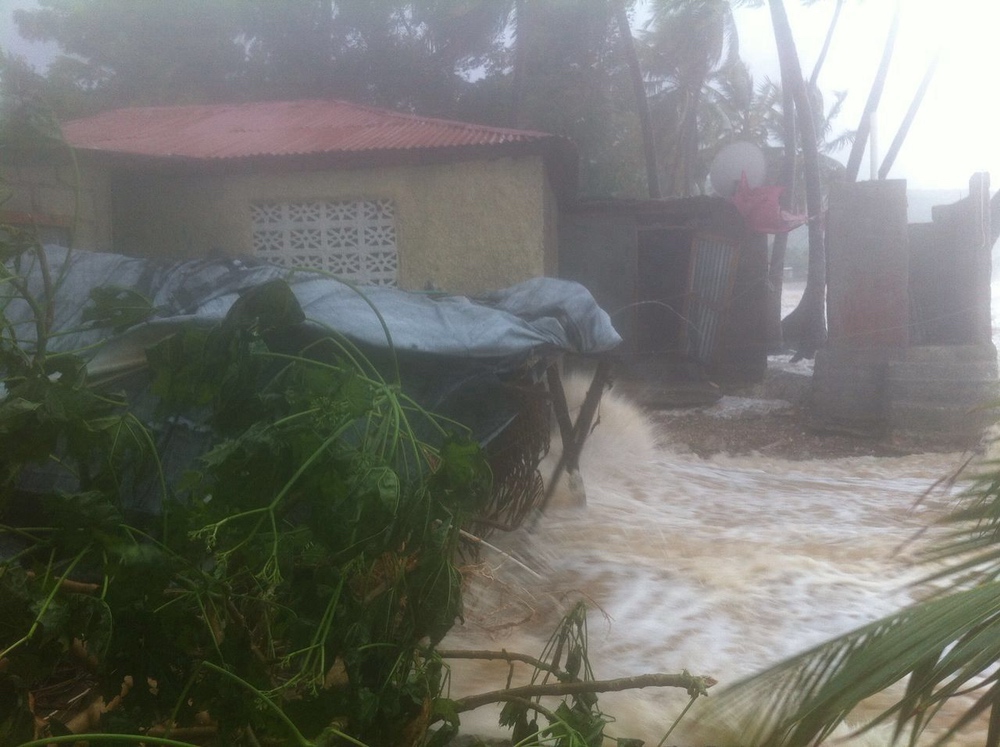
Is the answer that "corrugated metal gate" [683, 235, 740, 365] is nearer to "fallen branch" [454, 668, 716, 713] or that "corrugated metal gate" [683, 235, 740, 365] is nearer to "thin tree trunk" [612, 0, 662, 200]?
"thin tree trunk" [612, 0, 662, 200]

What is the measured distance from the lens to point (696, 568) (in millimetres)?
3756

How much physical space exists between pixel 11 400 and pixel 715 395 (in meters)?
7.95

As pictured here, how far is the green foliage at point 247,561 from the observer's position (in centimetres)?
146

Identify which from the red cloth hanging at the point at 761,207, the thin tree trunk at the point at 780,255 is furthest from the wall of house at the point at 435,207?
the thin tree trunk at the point at 780,255

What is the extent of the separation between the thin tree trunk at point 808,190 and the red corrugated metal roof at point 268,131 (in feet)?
21.4

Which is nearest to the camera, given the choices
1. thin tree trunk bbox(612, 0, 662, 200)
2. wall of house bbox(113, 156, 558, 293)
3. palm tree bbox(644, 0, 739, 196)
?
wall of house bbox(113, 156, 558, 293)

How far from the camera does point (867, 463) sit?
634 centimetres

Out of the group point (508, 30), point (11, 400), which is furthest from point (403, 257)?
point (508, 30)

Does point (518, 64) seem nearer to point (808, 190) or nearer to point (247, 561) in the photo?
point (808, 190)

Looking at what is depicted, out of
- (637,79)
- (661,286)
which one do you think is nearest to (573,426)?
(661,286)

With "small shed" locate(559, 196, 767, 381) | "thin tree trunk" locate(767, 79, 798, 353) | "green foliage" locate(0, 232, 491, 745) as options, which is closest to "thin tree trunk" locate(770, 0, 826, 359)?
"thin tree trunk" locate(767, 79, 798, 353)

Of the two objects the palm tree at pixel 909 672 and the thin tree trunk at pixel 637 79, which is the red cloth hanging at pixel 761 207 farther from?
the palm tree at pixel 909 672

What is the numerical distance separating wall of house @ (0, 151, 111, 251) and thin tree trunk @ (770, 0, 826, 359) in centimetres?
902

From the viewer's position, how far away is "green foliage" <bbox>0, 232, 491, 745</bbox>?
1.46 meters
